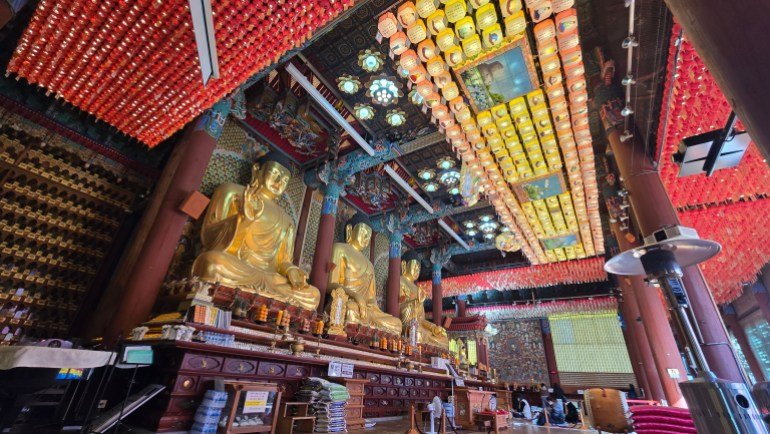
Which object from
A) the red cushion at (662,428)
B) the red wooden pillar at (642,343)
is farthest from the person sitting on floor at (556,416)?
the red cushion at (662,428)

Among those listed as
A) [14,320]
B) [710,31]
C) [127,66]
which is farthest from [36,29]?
[710,31]

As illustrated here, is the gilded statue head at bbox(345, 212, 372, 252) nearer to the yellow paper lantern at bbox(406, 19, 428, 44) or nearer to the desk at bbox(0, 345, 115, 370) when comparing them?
the yellow paper lantern at bbox(406, 19, 428, 44)

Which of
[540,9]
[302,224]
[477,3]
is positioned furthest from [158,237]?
[540,9]

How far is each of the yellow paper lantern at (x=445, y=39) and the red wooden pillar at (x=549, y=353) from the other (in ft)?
55.4

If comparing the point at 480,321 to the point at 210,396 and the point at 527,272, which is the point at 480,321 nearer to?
the point at 527,272

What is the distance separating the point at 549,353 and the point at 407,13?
17.6m

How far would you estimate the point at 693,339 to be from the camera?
5.18 feet

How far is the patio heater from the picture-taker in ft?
4.72

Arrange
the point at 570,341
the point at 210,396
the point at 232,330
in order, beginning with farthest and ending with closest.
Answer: the point at 570,341 → the point at 232,330 → the point at 210,396

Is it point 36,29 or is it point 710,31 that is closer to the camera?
point 710,31

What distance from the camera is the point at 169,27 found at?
4.05 m

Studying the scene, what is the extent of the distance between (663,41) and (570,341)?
53.3 ft

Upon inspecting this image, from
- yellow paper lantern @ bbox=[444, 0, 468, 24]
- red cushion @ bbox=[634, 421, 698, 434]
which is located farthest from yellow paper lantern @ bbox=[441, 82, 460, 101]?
red cushion @ bbox=[634, 421, 698, 434]

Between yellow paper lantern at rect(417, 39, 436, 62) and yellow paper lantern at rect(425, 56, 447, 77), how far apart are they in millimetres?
104
